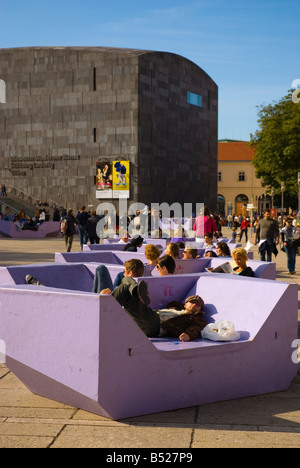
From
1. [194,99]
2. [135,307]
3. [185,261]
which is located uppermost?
[194,99]

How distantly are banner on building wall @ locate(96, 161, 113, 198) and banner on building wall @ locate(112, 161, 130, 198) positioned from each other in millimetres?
399

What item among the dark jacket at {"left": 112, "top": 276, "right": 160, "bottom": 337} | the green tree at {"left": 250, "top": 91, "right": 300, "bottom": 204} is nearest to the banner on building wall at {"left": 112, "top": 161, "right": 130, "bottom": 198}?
the green tree at {"left": 250, "top": 91, "right": 300, "bottom": 204}

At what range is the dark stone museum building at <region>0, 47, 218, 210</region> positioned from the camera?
67875 mm

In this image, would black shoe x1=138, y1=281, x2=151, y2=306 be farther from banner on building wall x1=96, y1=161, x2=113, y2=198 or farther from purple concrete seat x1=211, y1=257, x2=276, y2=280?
banner on building wall x1=96, y1=161, x2=113, y2=198

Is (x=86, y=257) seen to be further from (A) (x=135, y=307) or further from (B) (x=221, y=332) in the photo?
(B) (x=221, y=332)

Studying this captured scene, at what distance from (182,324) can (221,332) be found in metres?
0.63

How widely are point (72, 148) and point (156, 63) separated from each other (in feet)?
37.2

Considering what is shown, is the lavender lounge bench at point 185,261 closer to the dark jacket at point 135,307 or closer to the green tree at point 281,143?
the dark jacket at point 135,307

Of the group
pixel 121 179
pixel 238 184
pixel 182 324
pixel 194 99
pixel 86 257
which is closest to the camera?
pixel 182 324

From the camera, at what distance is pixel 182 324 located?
7324 mm

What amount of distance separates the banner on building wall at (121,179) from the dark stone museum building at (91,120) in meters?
0.38

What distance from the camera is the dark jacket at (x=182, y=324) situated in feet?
23.8

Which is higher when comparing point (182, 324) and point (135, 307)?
point (135, 307)

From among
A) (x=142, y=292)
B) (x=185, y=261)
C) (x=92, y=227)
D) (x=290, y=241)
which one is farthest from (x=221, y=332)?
(x=92, y=227)
